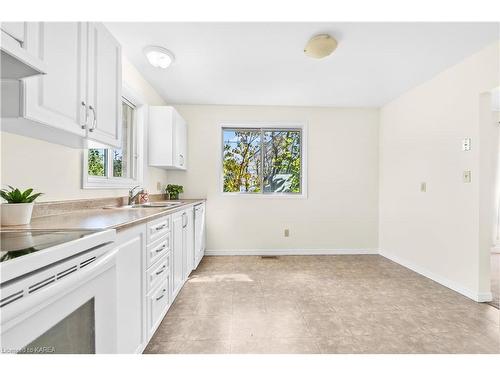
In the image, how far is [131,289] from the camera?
134cm

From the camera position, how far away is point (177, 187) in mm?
3805

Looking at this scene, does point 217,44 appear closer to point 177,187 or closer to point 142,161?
point 142,161

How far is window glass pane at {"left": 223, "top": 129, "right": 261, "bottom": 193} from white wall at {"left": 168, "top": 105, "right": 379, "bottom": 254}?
0.58 feet

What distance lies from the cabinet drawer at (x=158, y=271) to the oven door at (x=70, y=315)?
0.64 meters

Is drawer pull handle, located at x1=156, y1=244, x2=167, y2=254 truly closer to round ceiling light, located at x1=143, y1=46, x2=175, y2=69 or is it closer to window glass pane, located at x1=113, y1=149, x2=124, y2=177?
window glass pane, located at x1=113, y1=149, x2=124, y2=177

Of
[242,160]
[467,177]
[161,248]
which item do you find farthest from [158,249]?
[467,177]

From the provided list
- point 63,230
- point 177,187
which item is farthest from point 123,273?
point 177,187

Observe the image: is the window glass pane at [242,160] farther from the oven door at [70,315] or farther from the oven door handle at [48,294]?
the oven door handle at [48,294]

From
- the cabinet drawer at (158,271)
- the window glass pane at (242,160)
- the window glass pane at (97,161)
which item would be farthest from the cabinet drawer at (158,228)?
the window glass pane at (242,160)

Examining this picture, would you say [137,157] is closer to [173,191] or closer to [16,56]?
[173,191]

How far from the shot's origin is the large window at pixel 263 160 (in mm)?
4227

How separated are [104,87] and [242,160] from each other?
110 inches
